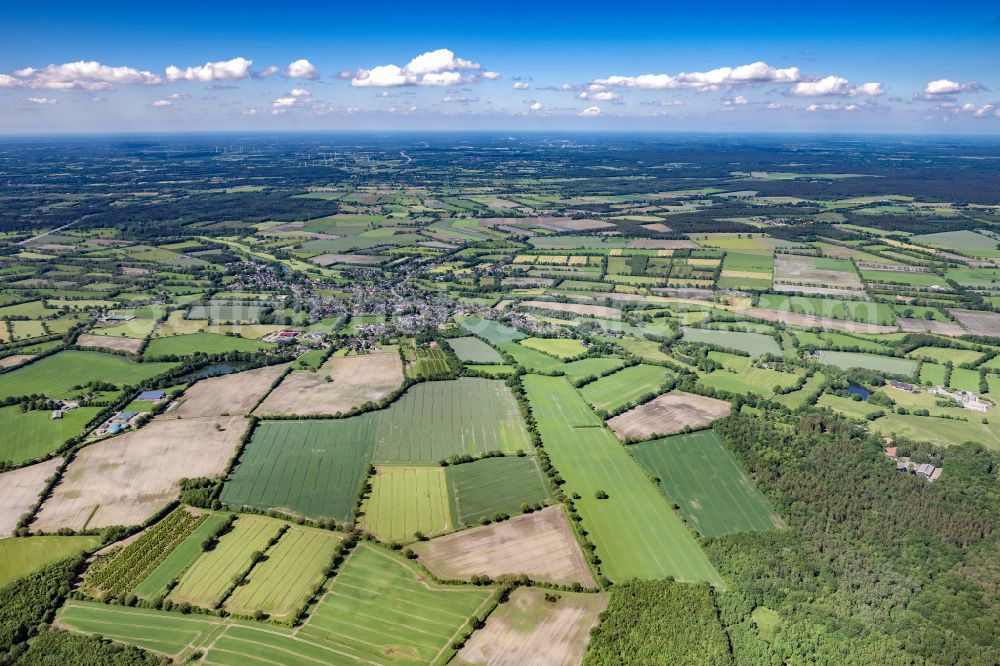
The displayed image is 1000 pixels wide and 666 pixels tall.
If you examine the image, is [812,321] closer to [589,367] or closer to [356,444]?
[589,367]

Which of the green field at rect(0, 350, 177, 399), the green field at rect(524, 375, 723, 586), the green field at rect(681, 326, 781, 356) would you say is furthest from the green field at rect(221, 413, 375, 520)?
the green field at rect(681, 326, 781, 356)

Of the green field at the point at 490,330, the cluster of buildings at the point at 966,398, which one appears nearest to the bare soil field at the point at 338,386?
the green field at the point at 490,330

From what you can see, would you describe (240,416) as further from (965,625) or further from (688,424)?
(965,625)

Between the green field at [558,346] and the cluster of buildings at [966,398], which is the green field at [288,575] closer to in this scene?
the green field at [558,346]

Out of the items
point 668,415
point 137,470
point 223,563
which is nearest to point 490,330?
point 668,415

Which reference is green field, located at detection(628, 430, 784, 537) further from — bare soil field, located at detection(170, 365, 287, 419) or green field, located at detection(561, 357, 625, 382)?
bare soil field, located at detection(170, 365, 287, 419)
